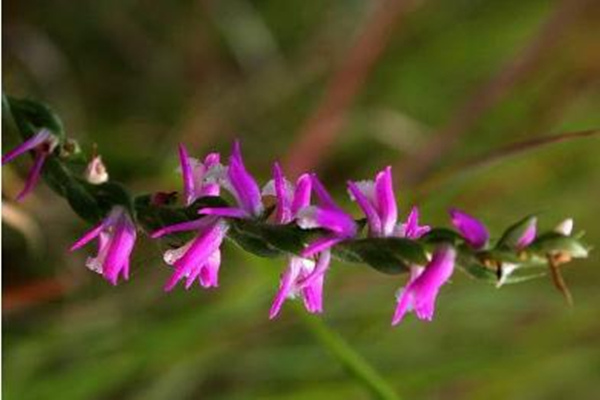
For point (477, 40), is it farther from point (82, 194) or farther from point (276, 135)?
point (82, 194)

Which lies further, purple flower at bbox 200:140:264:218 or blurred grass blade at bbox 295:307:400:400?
blurred grass blade at bbox 295:307:400:400

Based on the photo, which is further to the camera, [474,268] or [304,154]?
[304,154]

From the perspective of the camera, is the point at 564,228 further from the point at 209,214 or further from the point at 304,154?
the point at 304,154

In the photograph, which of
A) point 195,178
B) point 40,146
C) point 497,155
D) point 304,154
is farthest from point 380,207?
point 304,154

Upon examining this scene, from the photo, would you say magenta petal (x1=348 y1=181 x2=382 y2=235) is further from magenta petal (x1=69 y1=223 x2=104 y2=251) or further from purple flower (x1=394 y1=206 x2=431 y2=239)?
magenta petal (x1=69 y1=223 x2=104 y2=251)

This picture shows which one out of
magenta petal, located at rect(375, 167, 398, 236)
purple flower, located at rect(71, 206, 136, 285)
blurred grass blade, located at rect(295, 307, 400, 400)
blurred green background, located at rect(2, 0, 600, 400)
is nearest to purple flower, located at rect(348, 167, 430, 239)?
magenta petal, located at rect(375, 167, 398, 236)

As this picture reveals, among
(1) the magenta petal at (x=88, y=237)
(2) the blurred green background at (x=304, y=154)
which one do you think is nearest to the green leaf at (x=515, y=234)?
(1) the magenta petal at (x=88, y=237)
